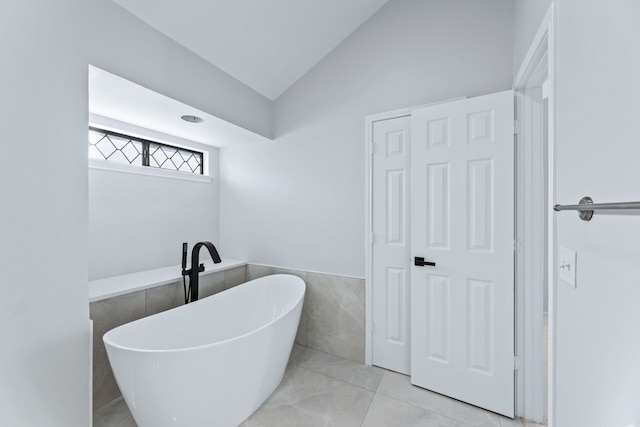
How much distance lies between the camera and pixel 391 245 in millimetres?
2121

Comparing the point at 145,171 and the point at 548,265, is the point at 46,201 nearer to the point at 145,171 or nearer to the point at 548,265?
the point at 145,171

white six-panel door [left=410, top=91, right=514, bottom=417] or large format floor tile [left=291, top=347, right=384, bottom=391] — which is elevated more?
white six-panel door [left=410, top=91, right=514, bottom=417]

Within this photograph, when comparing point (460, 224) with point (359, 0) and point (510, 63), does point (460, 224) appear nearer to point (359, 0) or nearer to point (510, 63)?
point (510, 63)

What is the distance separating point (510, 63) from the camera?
174 centimetres

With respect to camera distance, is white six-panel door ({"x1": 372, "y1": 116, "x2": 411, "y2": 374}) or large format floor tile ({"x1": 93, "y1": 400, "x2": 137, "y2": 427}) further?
white six-panel door ({"x1": 372, "y1": 116, "x2": 411, "y2": 374})

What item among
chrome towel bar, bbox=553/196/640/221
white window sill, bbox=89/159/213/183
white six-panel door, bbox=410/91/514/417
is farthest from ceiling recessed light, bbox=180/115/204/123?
chrome towel bar, bbox=553/196/640/221

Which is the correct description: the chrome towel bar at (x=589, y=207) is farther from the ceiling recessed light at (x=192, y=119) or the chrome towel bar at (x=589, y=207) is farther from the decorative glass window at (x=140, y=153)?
the decorative glass window at (x=140, y=153)

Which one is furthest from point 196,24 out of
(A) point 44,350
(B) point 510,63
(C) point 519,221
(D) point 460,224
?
(C) point 519,221

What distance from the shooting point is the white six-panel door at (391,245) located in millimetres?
2061

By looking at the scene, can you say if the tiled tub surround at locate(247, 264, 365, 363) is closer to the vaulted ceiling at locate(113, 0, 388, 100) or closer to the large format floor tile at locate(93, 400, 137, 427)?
the large format floor tile at locate(93, 400, 137, 427)

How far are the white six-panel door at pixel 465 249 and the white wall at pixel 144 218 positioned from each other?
7.33 ft

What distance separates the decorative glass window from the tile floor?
189 centimetres

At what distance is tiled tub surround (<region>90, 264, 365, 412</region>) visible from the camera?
169cm

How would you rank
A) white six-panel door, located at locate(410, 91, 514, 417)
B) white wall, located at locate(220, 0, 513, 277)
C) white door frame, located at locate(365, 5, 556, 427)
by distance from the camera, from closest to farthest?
1. white door frame, located at locate(365, 5, 556, 427)
2. white six-panel door, located at locate(410, 91, 514, 417)
3. white wall, located at locate(220, 0, 513, 277)
